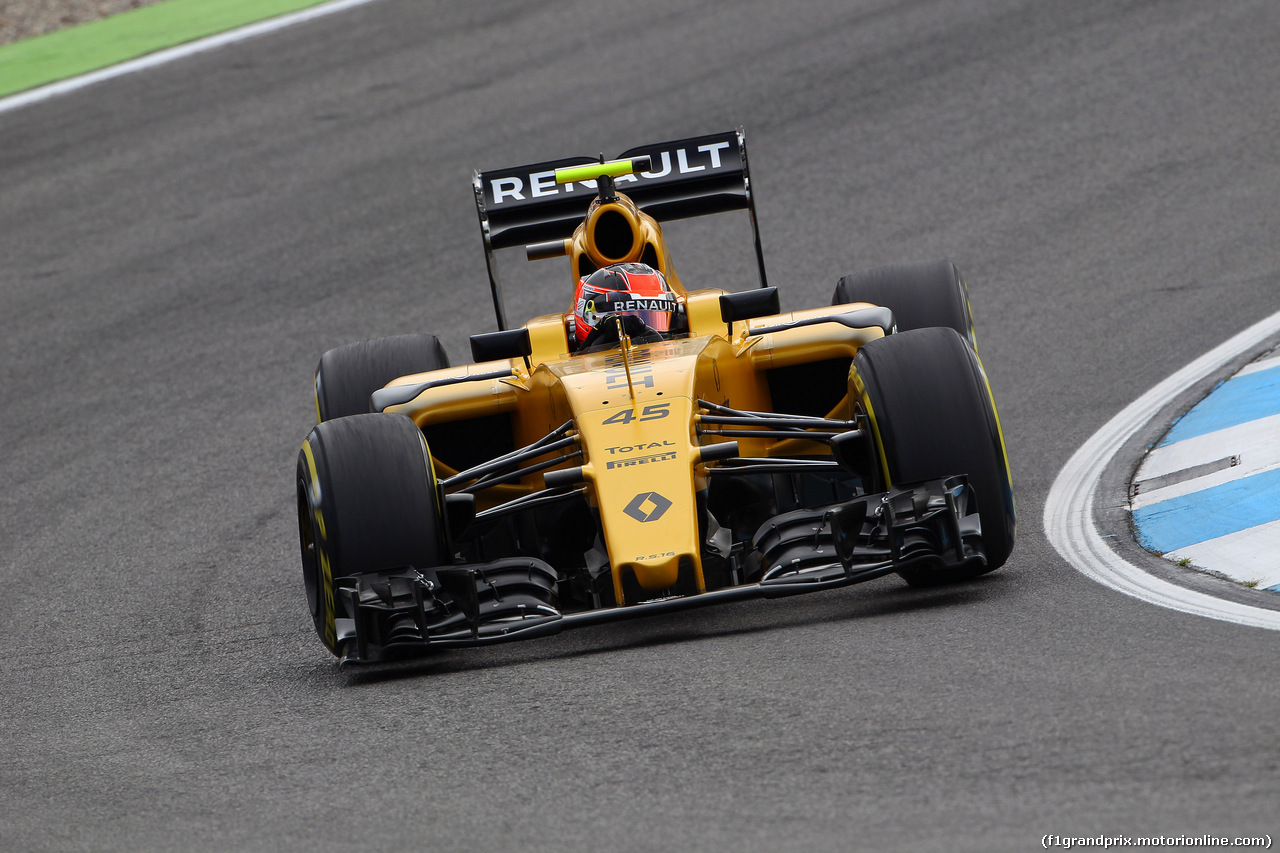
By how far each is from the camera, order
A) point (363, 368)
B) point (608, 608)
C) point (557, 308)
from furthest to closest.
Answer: point (557, 308) < point (363, 368) < point (608, 608)

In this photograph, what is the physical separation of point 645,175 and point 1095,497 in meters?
Answer: 2.96

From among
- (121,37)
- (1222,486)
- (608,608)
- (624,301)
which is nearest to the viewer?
(608,608)

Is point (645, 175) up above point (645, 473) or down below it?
above

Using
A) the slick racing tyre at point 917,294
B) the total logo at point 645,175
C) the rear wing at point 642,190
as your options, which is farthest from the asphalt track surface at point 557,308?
the total logo at point 645,175

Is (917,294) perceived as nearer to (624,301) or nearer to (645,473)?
(624,301)

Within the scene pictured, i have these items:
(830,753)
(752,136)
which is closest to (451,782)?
(830,753)

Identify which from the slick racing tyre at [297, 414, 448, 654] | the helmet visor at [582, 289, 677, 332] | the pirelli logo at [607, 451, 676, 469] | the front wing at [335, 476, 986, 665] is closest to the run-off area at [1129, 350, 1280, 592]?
the front wing at [335, 476, 986, 665]

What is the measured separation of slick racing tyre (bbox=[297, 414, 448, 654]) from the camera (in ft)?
18.6

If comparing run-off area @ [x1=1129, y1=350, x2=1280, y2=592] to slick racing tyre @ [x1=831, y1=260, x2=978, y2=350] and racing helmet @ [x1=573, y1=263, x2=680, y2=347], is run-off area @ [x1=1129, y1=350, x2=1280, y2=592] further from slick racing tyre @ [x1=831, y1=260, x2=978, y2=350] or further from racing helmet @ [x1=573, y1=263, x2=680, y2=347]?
racing helmet @ [x1=573, y1=263, x2=680, y2=347]

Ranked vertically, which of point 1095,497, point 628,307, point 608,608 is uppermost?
point 628,307

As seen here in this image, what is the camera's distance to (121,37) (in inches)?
717

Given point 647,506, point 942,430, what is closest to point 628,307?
point 647,506

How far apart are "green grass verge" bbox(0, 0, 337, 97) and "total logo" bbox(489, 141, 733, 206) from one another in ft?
34.2

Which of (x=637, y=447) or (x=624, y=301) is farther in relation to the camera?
(x=624, y=301)
